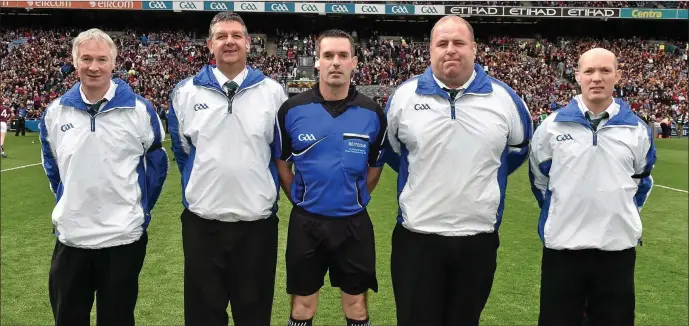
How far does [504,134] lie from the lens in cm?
402

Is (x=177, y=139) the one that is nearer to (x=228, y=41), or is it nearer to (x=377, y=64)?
(x=228, y=41)

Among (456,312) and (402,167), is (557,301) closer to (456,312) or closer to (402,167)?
(456,312)

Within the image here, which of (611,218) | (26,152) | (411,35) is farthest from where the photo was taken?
(411,35)

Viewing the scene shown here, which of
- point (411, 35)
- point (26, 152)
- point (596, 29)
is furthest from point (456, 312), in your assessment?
point (596, 29)

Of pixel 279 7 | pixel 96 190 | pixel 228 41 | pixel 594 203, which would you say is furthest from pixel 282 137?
pixel 279 7

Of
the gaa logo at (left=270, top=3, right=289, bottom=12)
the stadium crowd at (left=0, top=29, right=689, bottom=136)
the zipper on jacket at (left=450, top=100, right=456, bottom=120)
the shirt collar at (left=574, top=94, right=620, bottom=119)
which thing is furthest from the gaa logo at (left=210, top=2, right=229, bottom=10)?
the shirt collar at (left=574, top=94, right=620, bottom=119)

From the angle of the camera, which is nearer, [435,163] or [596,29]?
[435,163]

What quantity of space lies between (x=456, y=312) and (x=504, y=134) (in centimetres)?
121

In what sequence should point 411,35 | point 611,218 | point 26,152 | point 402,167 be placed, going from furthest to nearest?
point 411,35, point 26,152, point 402,167, point 611,218

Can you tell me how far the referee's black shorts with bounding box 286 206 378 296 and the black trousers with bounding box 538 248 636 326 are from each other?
120 centimetres

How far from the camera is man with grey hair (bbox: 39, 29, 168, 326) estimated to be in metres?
→ 4.01

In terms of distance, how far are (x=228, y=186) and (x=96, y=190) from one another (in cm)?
84

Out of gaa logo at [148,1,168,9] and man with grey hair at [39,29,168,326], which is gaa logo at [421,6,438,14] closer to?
gaa logo at [148,1,168,9]

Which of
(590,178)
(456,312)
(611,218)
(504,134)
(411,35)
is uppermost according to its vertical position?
(411,35)
